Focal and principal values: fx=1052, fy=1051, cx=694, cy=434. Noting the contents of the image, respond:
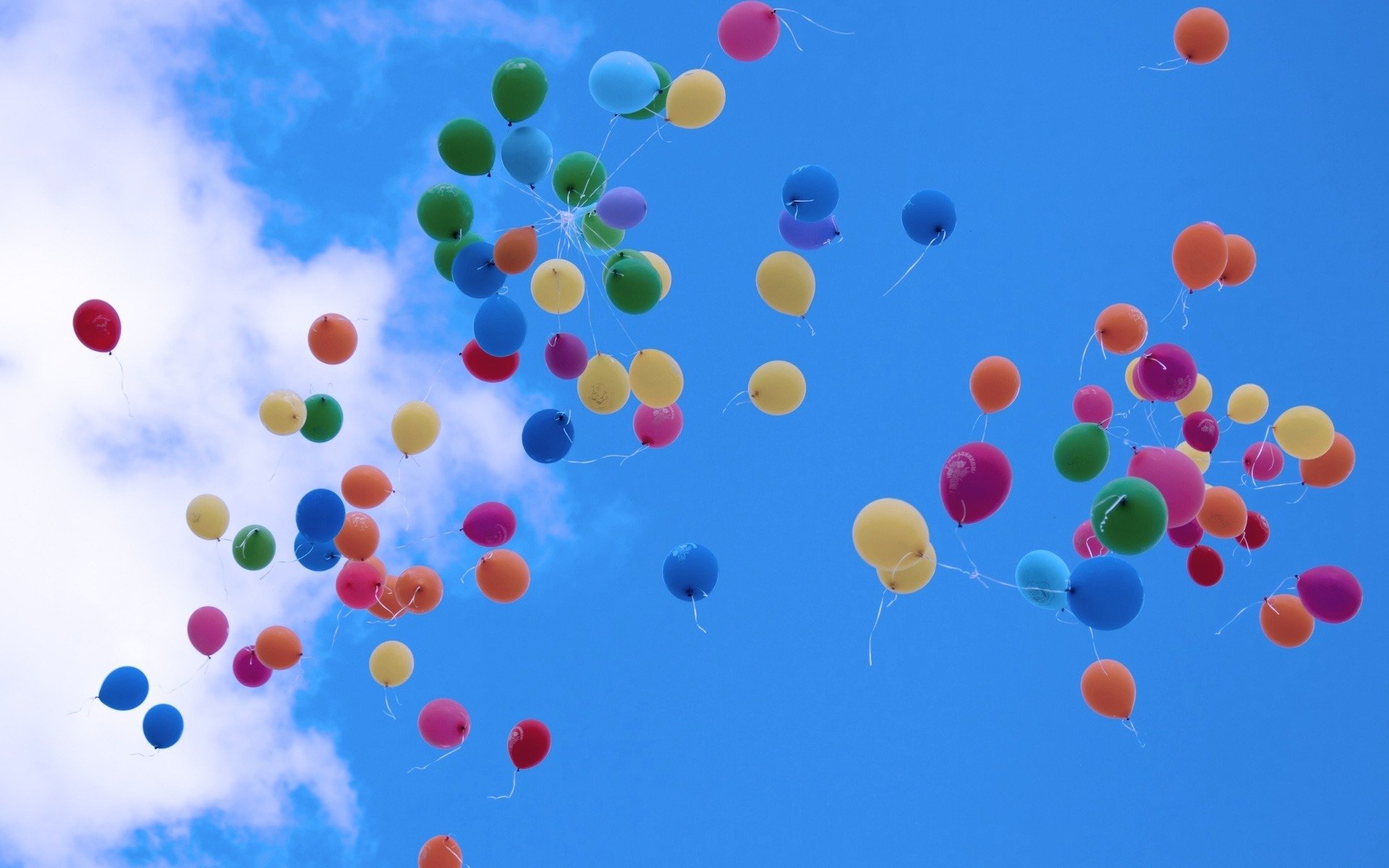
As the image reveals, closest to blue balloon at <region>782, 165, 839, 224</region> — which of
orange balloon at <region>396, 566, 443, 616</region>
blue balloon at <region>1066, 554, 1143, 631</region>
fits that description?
blue balloon at <region>1066, 554, 1143, 631</region>

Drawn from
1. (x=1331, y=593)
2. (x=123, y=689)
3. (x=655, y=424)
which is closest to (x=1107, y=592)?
(x=1331, y=593)

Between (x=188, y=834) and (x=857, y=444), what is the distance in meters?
6.45

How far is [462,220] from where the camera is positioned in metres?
5.81

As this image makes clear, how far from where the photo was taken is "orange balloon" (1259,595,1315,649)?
19.0ft

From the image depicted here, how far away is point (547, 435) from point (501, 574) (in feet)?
2.87

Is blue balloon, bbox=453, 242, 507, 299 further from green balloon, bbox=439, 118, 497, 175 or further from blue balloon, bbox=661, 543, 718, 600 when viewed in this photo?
blue balloon, bbox=661, 543, 718, 600

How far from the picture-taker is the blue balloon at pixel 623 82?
18.4 ft

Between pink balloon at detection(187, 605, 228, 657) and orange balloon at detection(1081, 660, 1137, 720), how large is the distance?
16.7 feet

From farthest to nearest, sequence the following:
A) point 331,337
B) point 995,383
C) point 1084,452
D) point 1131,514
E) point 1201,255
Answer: point 331,337
point 1201,255
point 995,383
point 1084,452
point 1131,514

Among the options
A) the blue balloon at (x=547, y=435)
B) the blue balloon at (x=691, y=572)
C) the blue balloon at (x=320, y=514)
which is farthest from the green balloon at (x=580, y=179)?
the blue balloon at (x=320, y=514)

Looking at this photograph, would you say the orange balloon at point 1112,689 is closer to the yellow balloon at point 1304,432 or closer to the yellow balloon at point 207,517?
the yellow balloon at point 1304,432

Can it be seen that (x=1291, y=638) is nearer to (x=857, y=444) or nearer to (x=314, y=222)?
(x=857, y=444)

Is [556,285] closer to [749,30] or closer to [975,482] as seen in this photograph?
[749,30]

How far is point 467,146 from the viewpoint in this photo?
5684mm
